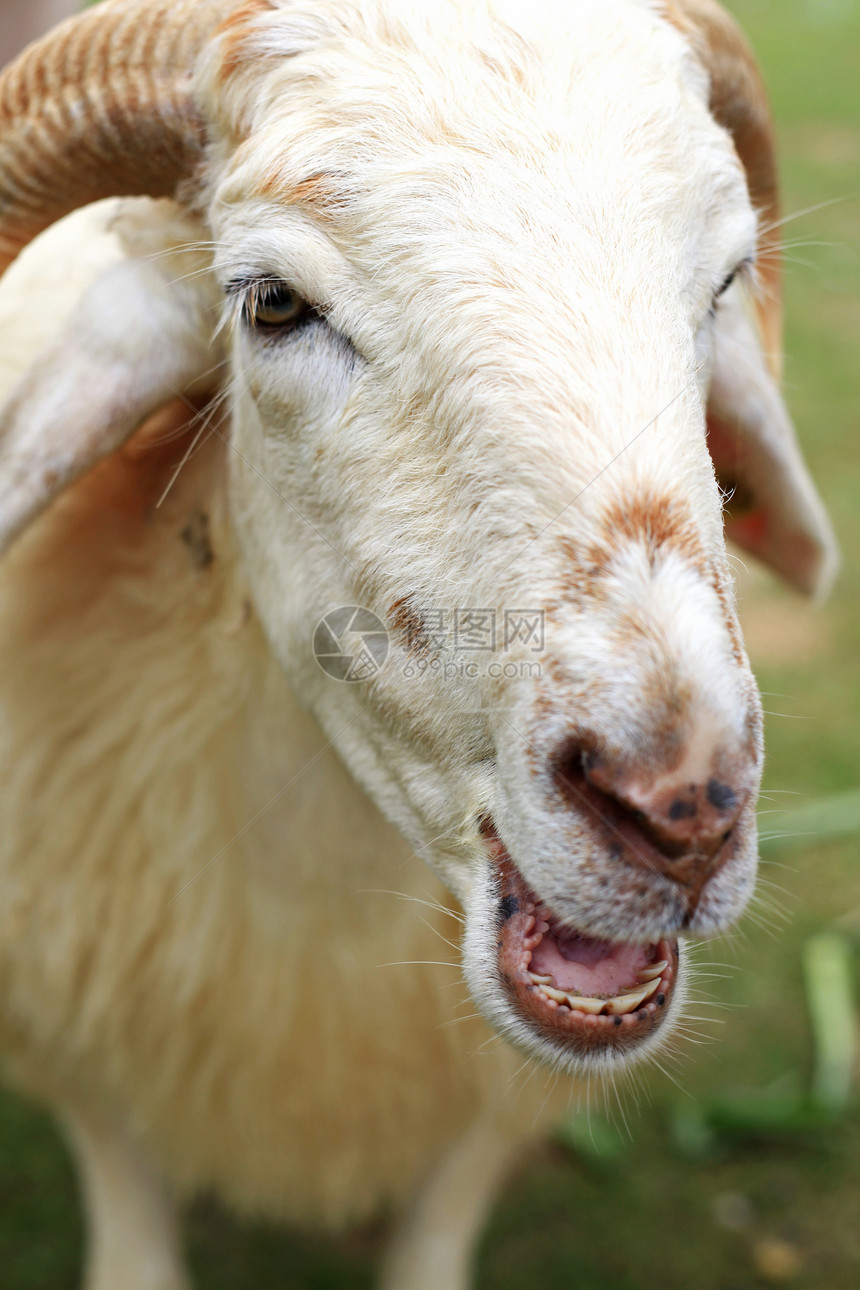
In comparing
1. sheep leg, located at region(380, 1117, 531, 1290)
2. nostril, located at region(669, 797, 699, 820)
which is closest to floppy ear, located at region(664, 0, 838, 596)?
nostril, located at region(669, 797, 699, 820)

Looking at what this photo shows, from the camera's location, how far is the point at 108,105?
192 centimetres

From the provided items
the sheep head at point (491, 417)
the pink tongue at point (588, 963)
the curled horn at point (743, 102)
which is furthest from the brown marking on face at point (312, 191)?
the pink tongue at point (588, 963)

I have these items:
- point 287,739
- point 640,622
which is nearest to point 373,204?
point 640,622

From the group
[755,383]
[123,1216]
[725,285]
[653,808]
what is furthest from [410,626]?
[123,1216]

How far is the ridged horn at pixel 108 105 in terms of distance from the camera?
1.89 meters

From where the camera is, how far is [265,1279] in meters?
3.10

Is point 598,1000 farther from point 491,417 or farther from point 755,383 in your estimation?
point 755,383

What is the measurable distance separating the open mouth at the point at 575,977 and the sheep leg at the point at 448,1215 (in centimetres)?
146

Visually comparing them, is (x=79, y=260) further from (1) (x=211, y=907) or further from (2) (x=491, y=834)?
(2) (x=491, y=834)

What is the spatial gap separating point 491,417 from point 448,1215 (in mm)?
2172

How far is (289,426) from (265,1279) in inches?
98.1

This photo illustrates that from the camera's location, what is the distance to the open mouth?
1446mm

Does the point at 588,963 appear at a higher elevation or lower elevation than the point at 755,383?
higher

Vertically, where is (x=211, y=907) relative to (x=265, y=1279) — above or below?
above
